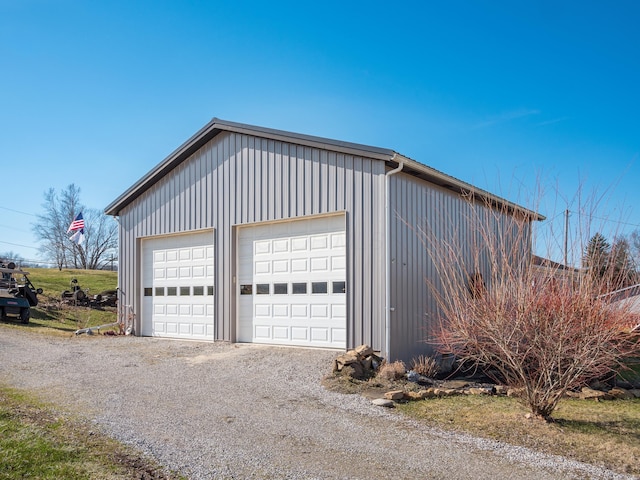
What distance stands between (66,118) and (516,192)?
14.7 m

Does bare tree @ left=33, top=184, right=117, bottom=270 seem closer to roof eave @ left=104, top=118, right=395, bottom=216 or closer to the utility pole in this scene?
roof eave @ left=104, top=118, right=395, bottom=216

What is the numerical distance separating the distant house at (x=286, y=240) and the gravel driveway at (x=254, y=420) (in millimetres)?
1248

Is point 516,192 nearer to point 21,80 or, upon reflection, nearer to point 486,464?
point 486,464

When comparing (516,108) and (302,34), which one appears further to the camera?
(516,108)

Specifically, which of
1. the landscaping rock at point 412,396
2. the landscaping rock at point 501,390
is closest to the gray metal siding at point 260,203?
the landscaping rock at point 412,396

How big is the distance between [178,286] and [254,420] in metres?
7.99

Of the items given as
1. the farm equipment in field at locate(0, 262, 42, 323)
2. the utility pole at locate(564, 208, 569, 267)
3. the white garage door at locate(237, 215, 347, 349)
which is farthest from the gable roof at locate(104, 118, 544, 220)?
the farm equipment in field at locate(0, 262, 42, 323)

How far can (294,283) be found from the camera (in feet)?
35.2

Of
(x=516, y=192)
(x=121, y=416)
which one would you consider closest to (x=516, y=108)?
(x=516, y=192)

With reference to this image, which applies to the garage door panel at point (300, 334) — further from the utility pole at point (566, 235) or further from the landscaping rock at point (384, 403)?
the utility pole at point (566, 235)

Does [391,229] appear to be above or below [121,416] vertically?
above

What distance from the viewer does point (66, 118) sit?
626 inches

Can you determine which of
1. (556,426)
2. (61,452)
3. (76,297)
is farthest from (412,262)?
(76,297)

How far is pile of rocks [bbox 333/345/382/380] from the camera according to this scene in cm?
820
